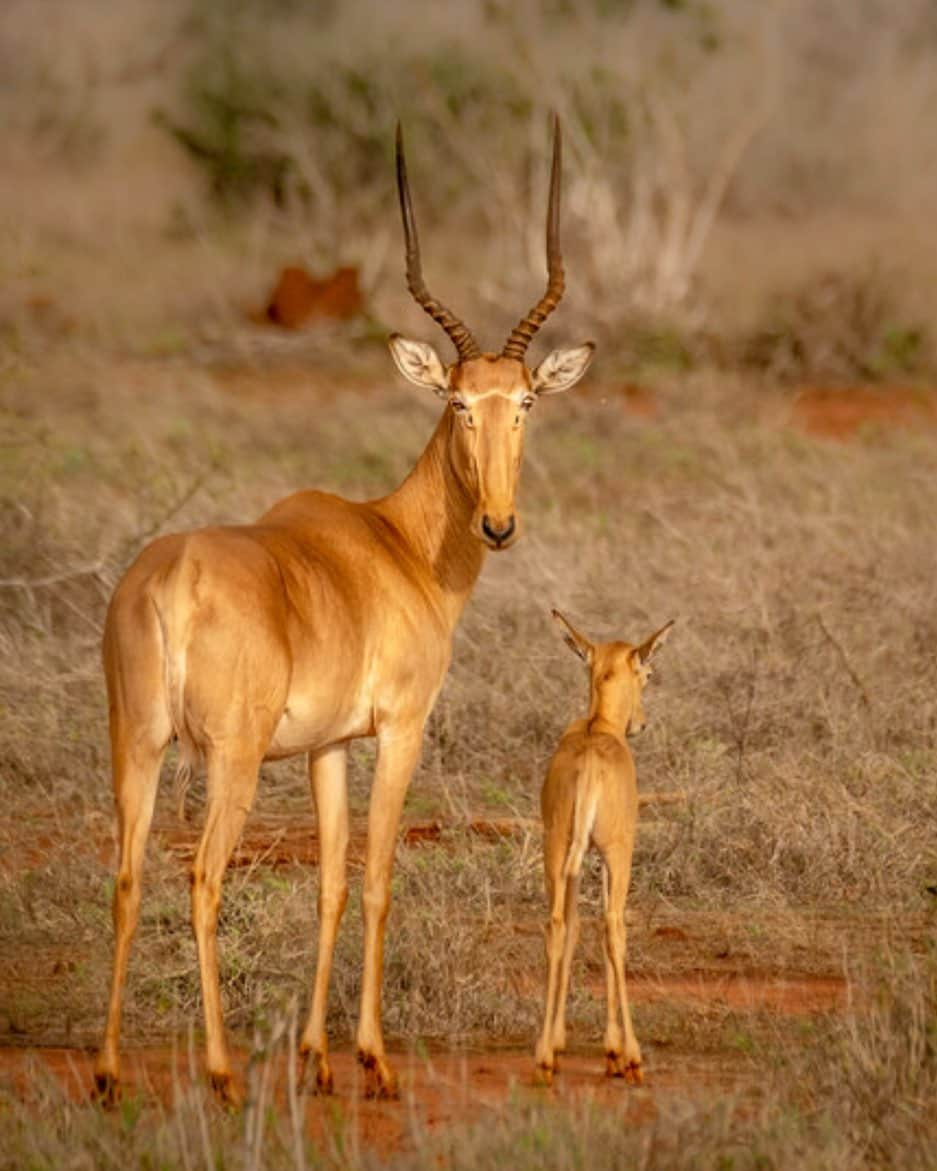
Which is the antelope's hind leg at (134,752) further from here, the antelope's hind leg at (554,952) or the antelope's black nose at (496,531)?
the antelope's black nose at (496,531)

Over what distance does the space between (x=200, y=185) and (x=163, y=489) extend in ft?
63.1

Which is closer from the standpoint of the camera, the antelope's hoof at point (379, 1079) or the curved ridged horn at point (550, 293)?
the antelope's hoof at point (379, 1079)

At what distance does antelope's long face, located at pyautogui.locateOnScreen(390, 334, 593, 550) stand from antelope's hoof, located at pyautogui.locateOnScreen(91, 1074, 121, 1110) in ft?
7.46

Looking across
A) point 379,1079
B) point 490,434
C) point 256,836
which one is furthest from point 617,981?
point 256,836

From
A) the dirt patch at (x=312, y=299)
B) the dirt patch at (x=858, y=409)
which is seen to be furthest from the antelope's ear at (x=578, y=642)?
the dirt patch at (x=312, y=299)

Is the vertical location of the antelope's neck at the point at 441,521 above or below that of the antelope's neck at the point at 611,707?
above

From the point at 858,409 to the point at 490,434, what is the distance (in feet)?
47.0

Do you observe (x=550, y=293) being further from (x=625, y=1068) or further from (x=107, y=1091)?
(x=107, y=1091)

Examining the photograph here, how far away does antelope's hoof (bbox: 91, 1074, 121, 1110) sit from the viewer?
7.02 meters

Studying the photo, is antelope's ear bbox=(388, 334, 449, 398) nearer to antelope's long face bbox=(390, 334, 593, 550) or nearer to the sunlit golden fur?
the sunlit golden fur

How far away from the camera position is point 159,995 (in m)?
8.41

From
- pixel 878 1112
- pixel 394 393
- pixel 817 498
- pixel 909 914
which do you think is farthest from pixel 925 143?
pixel 878 1112

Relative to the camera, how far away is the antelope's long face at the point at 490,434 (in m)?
8.61

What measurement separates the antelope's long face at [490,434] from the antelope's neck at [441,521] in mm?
68
